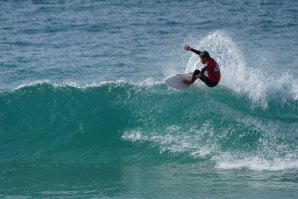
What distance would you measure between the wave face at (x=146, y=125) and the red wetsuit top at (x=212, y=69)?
1.90 metres

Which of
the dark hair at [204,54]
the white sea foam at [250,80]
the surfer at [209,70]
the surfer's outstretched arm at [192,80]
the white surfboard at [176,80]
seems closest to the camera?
the dark hair at [204,54]

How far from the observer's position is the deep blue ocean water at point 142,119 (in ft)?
58.0

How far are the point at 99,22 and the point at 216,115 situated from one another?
1343 cm

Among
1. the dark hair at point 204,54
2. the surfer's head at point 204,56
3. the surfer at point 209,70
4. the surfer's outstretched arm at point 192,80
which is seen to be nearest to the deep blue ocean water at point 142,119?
the surfer's outstretched arm at point 192,80

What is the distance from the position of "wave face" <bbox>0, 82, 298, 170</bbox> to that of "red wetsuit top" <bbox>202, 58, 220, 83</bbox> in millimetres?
1900

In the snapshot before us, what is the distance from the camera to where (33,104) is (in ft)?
71.1

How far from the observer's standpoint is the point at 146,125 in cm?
2050

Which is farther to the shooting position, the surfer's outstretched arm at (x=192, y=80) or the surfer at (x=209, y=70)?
the surfer's outstretched arm at (x=192, y=80)

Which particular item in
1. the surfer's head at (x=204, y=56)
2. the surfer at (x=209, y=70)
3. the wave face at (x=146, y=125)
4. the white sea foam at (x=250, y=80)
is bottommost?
the wave face at (x=146, y=125)

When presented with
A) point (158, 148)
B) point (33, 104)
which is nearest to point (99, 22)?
point (33, 104)

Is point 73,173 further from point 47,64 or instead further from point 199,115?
point 47,64

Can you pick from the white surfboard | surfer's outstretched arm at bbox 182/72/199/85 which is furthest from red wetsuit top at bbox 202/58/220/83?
the white surfboard

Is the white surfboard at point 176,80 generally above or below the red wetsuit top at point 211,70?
below

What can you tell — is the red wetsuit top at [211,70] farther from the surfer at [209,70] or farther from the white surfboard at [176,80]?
the white surfboard at [176,80]
